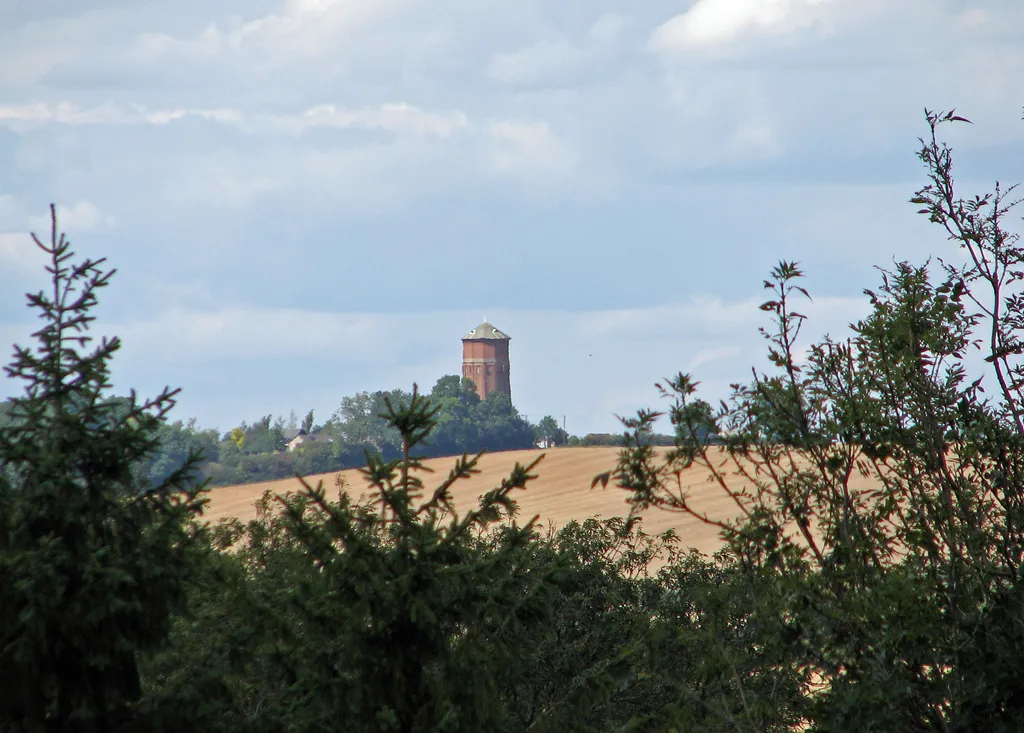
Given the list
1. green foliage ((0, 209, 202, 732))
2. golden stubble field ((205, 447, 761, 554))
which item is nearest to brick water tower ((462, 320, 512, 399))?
golden stubble field ((205, 447, 761, 554))

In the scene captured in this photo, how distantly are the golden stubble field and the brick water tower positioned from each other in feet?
193

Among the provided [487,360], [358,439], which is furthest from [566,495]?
[487,360]

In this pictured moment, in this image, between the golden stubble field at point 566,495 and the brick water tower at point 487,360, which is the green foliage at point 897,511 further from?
the brick water tower at point 487,360

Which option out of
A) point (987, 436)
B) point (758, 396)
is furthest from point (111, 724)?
point (987, 436)

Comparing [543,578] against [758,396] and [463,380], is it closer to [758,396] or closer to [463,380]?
[758,396]

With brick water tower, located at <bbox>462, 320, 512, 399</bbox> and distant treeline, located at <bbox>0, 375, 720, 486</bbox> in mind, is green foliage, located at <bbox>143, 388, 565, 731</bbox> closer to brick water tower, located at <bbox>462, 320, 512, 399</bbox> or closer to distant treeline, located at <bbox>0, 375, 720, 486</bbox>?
distant treeline, located at <bbox>0, 375, 720, 486</bbox>

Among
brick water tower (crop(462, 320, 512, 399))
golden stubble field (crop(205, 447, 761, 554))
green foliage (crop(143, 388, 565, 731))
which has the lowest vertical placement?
golden stubble field (crop(205, 447, 761, 554))

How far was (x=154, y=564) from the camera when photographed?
31.7ft

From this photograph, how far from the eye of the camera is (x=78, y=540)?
9.62 m

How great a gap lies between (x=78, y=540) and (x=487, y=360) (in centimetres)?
15602

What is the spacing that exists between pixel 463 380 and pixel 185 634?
14451 cm

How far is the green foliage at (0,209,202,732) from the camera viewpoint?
30.4 feet

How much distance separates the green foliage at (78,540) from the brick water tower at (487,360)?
497ft

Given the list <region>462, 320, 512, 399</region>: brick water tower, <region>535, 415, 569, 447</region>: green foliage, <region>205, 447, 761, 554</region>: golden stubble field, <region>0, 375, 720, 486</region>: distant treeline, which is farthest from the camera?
<region>462, 320, 512, 399</region>: brick water tower
